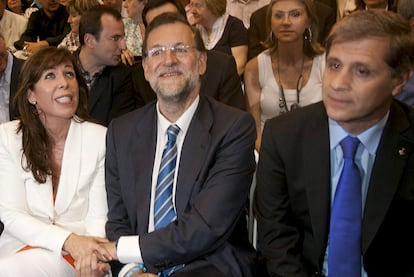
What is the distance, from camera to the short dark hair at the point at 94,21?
155 inches

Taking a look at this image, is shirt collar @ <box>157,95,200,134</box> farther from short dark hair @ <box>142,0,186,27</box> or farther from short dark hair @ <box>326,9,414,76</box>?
short dark hair @ <box>142,0,186,27</box>

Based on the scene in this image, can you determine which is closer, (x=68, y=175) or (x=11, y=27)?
(x=68, y=175)

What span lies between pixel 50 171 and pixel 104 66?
1356 mm

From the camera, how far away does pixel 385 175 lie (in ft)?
6.35

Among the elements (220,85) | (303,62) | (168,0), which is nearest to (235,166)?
(220,85)

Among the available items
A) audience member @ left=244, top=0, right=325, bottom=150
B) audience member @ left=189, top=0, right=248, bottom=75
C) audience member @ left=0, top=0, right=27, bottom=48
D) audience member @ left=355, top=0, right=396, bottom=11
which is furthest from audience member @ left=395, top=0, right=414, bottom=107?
audience member @ left=0, top=0, right=27, bottom=48

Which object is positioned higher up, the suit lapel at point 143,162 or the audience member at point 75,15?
the audience member at point 75,15

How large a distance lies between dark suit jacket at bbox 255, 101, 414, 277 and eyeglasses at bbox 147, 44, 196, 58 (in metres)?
0.52

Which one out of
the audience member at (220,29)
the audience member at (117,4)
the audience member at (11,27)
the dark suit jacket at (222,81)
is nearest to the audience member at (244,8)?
the audience member at (220,29)

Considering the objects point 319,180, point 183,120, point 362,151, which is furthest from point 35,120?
point 362,151

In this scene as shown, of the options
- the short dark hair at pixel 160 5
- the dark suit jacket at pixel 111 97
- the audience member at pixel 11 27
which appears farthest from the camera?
the audience member at pixel 11 27

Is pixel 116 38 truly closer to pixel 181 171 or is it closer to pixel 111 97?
pixel 111 97

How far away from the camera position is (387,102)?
6.38 ft

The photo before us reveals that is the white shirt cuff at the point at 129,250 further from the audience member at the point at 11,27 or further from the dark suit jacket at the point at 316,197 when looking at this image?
the audience member at the point at 11,27
